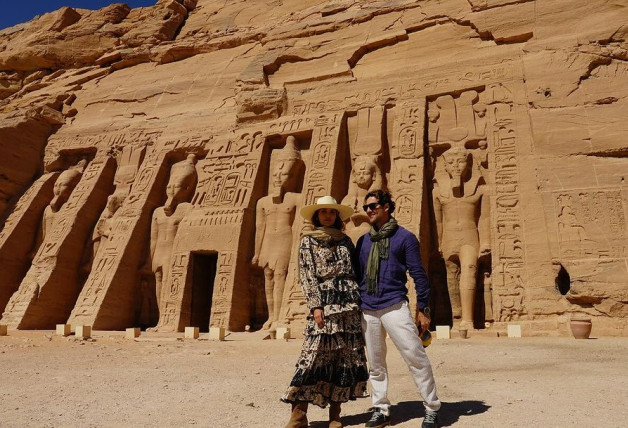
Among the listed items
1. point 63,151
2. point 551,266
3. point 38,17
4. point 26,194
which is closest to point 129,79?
point 63,151

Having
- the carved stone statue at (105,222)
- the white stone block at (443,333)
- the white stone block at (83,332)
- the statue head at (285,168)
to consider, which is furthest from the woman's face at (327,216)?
the carved stone statue at (105,222)

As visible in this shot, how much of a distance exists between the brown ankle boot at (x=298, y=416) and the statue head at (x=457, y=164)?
7.71m

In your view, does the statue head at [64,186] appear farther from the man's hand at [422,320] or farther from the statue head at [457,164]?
the man's hand at [422,320]

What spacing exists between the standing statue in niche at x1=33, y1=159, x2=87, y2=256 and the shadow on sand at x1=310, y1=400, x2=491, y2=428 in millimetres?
12236

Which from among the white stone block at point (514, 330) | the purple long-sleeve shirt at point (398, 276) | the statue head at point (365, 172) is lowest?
the white stone block at point (514, 330)

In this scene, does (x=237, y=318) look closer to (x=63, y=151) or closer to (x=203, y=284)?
(x=203, y=284)

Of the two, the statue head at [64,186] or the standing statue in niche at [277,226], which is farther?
the statue head at [64,186]

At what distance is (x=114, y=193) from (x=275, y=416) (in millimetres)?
11460

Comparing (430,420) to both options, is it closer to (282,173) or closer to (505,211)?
(505,211)

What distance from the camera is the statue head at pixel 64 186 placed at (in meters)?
14.5

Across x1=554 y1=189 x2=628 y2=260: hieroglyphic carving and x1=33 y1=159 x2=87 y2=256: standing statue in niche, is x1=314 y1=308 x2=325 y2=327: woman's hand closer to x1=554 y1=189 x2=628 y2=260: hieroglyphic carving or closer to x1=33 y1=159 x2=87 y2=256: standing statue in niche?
x1=554 y1=189 x2=628 y2=260: hieroglyphic carving

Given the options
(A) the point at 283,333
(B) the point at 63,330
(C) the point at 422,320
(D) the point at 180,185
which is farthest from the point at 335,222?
(D) the point at 180,185

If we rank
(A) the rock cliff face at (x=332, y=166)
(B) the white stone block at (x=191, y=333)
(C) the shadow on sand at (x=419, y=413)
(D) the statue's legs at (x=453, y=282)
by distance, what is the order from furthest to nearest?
1. (D) the statue's legs at (x=453, y=282)
2. (B) the white stone block at (x=191, y=333)
3. (A) the rock cliff face at (x=332, y=166)
4. (C) the shadow on sand at (x=419, y=413)

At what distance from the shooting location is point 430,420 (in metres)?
3.36
